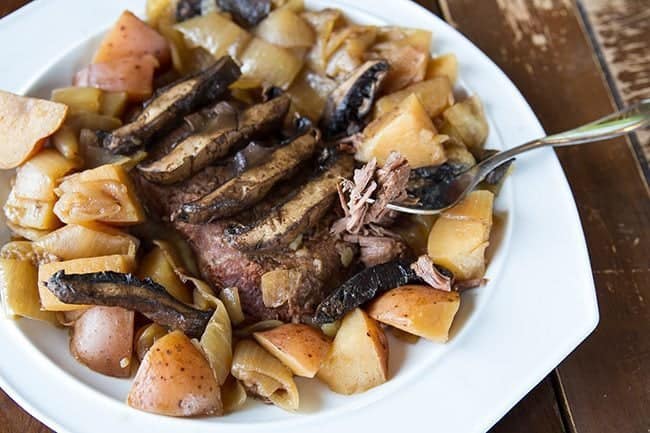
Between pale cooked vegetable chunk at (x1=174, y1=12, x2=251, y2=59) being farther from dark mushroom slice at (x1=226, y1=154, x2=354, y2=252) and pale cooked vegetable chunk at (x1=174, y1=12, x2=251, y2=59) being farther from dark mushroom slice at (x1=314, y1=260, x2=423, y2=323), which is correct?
dark mushroom slice at (x1=314, y1=260, x2=423, y2=323)

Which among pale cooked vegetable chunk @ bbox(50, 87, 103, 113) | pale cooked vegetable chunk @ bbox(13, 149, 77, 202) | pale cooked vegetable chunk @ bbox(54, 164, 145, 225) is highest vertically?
pale cooked vegetable chunk @ bbox(50, 87, 103, 113)

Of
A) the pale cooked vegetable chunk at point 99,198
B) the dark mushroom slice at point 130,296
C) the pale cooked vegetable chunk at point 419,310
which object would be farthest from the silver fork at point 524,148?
the pale cooked vegetable chunk at point 99,198

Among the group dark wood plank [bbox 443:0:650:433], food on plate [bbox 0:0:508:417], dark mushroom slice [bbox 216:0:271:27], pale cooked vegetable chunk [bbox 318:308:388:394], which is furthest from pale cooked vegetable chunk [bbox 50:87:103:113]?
dark wood plank [bbox 443:0:650:433]

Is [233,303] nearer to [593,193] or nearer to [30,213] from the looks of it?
[30,213]

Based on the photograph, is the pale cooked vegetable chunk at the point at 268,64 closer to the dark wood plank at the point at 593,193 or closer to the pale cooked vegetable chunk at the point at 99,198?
the pale cooked vegetable chunk at the point at 99,198

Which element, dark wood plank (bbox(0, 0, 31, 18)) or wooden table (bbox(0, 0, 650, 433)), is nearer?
wooden table (bbox(0, 0, 650, 433))

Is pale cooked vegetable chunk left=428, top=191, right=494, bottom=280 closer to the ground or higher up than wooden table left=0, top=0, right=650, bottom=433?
higher up

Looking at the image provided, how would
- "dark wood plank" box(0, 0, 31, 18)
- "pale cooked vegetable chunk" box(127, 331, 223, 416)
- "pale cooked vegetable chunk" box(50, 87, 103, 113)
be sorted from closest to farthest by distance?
"pale cooked vegetable chunk" box(127, 331, 223, 416), "pale cooked vegetable chunk" box(50, 87, 103, 113), "dark wood plank" box(0, 0, 31, 18)
